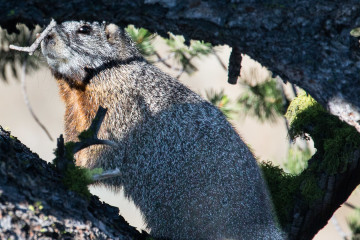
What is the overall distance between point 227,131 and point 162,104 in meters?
0.61

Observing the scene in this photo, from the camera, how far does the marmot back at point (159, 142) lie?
3.35 m

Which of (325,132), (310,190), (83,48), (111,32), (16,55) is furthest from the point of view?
(16,55)

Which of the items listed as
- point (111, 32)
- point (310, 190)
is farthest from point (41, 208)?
point (111, 32)

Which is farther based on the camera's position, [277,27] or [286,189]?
[286,189]

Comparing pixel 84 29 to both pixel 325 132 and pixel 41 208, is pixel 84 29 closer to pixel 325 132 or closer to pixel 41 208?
pixel 325 132

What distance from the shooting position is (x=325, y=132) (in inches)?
134

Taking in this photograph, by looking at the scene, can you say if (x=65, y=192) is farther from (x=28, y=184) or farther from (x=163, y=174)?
(x=163, y=174)

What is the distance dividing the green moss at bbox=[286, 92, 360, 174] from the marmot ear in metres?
1.59

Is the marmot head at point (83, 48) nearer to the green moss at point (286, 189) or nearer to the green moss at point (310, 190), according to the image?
the green moss at point (286, 189)

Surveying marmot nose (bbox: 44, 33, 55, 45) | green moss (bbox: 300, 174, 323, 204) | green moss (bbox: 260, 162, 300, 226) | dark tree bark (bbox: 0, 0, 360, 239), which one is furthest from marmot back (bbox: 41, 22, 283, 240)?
dark tree bark (bbox: 0, 0, 360, 239)

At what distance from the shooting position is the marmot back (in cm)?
335

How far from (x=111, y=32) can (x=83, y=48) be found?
1.03ft

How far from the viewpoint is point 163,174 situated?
367 cm

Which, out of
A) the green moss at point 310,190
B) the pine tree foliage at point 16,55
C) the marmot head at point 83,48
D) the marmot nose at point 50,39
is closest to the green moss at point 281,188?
the green moss at point 310,190
